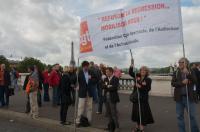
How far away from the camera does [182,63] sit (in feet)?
30.2

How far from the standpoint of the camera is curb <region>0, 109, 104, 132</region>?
465 inches

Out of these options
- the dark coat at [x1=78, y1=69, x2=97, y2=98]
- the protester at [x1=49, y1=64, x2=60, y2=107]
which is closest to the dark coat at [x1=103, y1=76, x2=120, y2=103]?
the dark coat at [x1=78, y1=69, x2=97, y2=98]

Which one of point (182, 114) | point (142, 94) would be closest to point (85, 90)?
point (142, 94)

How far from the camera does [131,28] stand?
9.88 m

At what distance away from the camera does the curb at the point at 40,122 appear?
1180 centimetres

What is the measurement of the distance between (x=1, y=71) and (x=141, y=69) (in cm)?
876

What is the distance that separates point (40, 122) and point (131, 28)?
5.16 meters

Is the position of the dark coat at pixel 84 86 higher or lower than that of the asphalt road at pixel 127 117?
higher

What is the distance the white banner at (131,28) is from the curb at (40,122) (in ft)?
7.37

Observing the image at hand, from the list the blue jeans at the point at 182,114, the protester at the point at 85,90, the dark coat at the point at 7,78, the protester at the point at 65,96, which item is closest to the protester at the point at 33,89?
the protester at the point at 65,96

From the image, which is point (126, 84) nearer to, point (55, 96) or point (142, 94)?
point (55, 96)

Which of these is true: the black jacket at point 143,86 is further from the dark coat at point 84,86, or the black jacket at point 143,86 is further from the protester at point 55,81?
the protester at point 55,81

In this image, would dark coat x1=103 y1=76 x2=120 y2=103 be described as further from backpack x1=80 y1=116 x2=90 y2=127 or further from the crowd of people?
backpack x1=80 y1=116 x2=90 y2=127

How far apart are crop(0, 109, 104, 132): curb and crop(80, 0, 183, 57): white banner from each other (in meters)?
2.25
